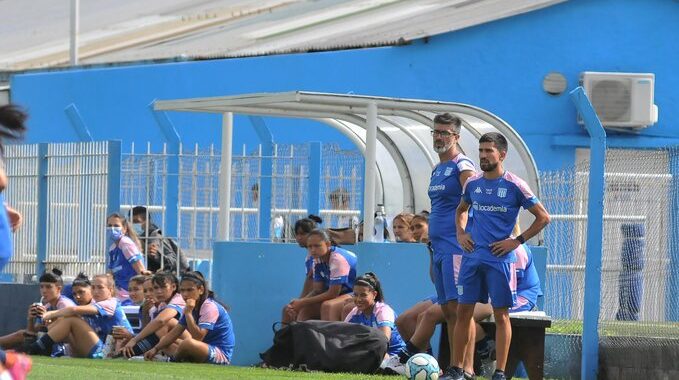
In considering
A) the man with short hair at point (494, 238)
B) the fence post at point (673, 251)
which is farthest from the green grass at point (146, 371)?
the fence post at point (673, 251)

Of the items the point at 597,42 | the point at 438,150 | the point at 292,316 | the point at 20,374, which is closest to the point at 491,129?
the point at 292,316

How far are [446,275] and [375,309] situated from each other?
1836 mm

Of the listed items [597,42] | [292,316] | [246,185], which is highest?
[597,42]

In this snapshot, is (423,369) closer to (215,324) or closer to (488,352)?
(488,352)

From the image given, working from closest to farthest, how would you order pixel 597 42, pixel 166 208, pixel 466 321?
pixel 466 321 → pixel 166 208 → pixel 597 42

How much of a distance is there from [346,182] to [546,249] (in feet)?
13.1

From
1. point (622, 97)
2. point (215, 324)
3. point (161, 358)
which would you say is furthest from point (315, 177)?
point (622, 97)

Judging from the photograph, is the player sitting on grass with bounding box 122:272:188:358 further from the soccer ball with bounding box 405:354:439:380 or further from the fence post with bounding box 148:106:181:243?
the soccer ball with bounding box 405:354:439:380

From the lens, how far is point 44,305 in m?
16.4

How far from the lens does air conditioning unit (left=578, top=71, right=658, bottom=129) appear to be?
26328 mm

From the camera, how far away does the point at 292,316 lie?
14891 millimetres

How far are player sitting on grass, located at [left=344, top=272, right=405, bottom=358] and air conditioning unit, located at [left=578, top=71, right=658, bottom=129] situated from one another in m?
13.3

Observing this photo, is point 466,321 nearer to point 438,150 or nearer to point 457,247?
point 457,247

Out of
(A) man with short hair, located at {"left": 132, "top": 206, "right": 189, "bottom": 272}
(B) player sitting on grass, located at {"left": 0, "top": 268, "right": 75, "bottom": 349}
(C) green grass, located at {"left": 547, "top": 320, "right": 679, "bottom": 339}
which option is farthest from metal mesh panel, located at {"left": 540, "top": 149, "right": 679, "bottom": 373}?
(A) man with short hair, located at {"left": 132, "top": 206, "right": 189, "bottom": 272}
